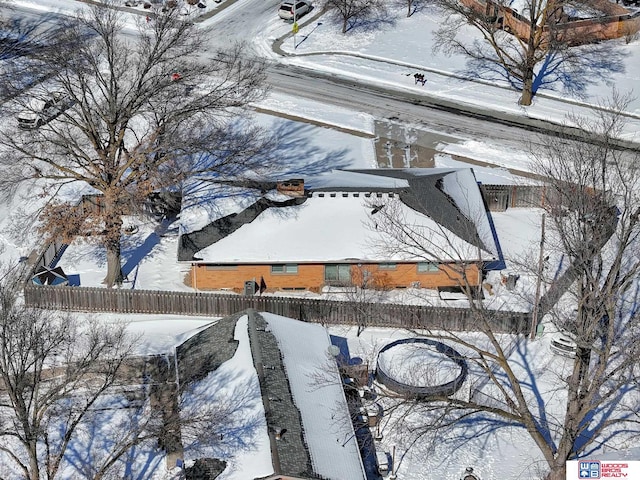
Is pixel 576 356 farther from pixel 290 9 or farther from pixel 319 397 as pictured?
pixel 290 9

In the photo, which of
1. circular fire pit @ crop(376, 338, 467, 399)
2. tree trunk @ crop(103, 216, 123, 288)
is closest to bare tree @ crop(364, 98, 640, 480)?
circular fire pit @ crop(376, 338, 467, 399)

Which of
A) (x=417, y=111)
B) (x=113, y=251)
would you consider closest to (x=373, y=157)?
(x=417, y=111)

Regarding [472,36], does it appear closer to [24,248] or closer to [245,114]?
[245,114]

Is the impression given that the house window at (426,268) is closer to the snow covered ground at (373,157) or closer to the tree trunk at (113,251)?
the snow covered ground at (373,157)

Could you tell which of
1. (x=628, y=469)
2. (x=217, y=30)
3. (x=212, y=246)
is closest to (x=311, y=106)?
(x=217, y=30)

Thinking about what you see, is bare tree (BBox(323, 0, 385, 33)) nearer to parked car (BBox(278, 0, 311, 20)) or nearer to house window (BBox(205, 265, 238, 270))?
parked car (BBox(278, 0, 311, 20))

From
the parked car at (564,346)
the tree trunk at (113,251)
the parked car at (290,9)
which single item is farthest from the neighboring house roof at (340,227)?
the parked car at (290,9)
